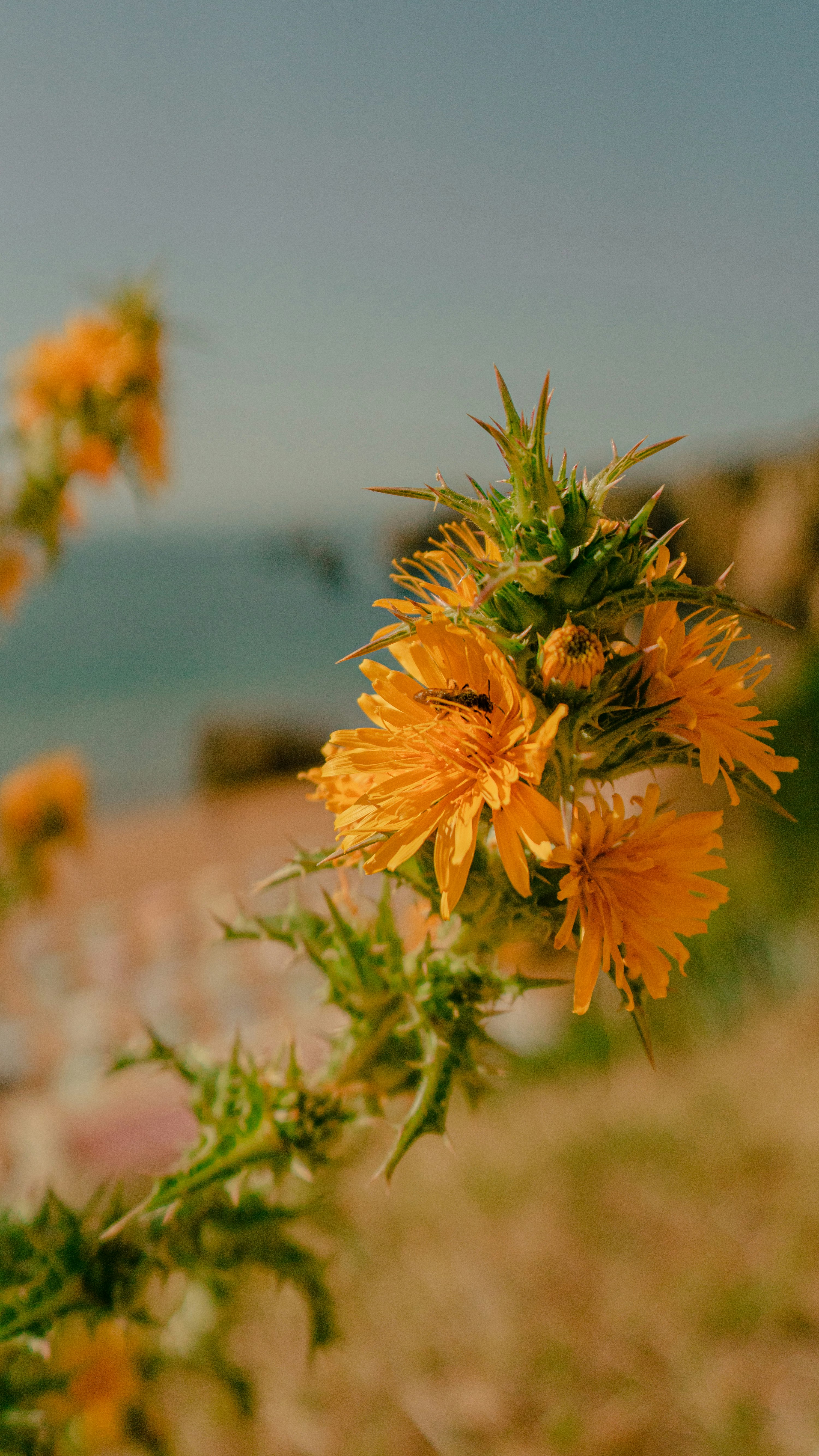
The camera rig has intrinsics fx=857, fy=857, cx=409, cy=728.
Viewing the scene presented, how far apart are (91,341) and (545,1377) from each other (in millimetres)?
2940

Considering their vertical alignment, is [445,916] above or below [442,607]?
below

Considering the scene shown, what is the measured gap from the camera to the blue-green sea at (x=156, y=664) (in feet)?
60.8

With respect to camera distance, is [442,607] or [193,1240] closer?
[442,607]

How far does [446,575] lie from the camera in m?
0.89

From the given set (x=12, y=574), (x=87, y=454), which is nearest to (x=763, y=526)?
(x=87, y=454)

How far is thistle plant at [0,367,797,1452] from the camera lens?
75 cm

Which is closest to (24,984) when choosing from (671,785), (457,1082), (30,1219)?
(671,785)

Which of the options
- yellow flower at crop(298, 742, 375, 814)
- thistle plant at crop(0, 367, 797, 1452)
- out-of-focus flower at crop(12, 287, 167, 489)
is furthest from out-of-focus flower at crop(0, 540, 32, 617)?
yellow flower at crop(298, 742, 375, 814)

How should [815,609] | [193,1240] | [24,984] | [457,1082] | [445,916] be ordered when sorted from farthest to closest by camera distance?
[815,609] → [24,984] → [193,1240] → [457,1082] → [445,916]

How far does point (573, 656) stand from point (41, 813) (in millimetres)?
3229

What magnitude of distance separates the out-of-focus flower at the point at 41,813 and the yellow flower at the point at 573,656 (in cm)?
313

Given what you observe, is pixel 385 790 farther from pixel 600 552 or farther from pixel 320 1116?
pixel 320 1116

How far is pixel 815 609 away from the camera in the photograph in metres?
9.27

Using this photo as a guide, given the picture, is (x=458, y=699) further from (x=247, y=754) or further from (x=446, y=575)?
(x=247, y=754)
